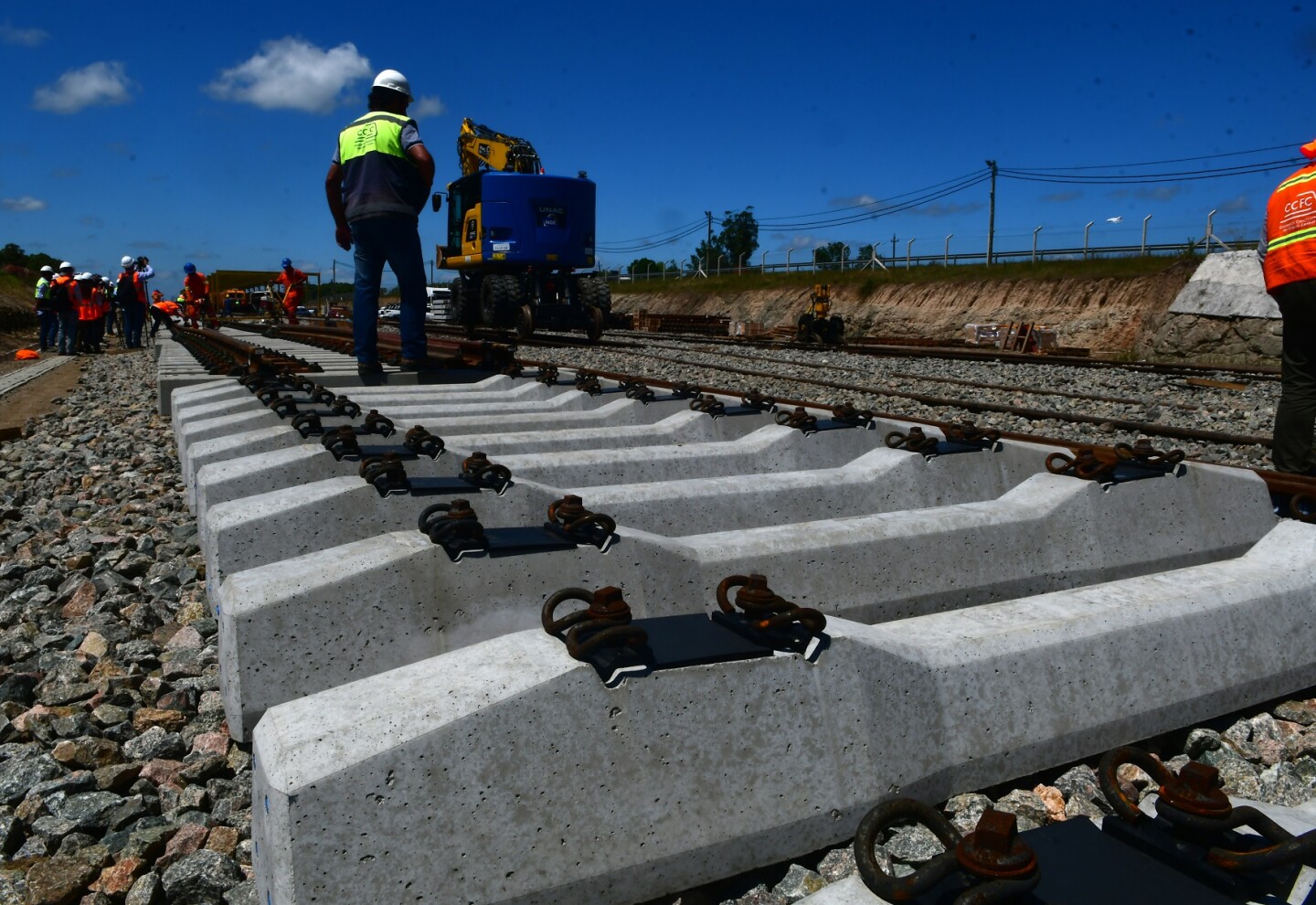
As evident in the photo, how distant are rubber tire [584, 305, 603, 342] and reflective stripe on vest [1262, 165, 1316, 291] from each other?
16368 mm

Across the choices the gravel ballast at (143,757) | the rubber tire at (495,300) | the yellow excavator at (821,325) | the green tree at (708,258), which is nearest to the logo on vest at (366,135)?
the gravel ballast at (143,757)

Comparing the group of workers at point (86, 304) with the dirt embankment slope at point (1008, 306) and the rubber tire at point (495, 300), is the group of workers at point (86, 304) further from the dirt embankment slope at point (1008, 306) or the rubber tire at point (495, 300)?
the dirt embankment slope at point (1008, 306)

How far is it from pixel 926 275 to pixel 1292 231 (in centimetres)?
3181

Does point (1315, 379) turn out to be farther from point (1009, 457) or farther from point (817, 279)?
point (817, 279)

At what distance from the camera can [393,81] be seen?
6.52 m

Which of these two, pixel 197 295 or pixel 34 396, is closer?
pixel 34 396

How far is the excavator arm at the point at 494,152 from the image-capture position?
2194 cm

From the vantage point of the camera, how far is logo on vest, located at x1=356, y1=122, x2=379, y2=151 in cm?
632

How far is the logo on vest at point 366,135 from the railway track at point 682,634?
2917mm

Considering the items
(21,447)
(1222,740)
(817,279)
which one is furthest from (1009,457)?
(817,279)

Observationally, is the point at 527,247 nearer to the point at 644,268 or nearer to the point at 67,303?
the point at 67,303

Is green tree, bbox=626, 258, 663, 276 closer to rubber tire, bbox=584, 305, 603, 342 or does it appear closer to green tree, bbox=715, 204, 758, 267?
green tree, bbox=715, 204, 758, 267

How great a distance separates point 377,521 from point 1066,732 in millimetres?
1961

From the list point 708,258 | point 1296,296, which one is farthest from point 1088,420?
point 708,258
